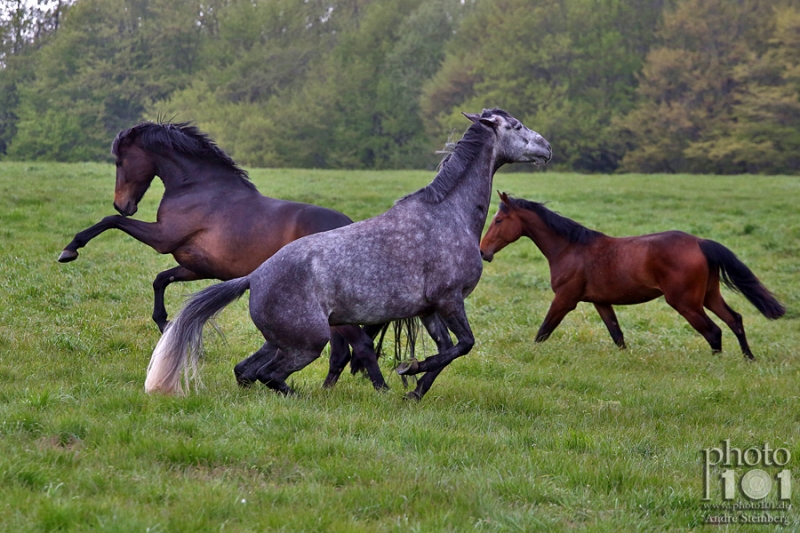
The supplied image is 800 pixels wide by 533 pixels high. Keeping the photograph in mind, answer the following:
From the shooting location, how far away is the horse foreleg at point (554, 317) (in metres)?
10.4

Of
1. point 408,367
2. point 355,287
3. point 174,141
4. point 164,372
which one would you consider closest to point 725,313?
point 408,367

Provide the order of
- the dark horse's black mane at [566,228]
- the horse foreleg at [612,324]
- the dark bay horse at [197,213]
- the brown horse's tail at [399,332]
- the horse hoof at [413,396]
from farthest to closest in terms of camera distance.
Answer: the dark horse's black mane at [566,228], the horse foreleg at [612,324], the dark bay horse at [197,213], the brown horse's tail at [399,332], the horse hoof at [413,396]

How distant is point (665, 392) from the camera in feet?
25.0

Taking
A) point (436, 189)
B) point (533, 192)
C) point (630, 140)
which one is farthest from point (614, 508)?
point (630, 140)

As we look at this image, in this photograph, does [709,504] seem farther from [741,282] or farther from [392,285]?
[741,282]

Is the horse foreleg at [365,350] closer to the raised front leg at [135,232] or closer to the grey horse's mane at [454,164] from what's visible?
the grey horse's mane at [454,164]

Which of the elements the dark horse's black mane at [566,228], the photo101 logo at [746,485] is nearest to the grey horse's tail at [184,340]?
the photo101 logo at [746,485]

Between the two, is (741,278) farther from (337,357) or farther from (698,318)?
(337,357)

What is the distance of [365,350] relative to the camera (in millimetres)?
6949

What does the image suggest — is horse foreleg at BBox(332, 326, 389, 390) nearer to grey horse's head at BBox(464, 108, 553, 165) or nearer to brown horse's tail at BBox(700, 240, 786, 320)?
grey horse's head at BBox(464, 108, 553, 165)

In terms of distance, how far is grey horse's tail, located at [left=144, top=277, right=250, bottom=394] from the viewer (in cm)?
596

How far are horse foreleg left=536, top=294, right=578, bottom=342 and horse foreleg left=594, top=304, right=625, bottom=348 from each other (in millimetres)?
484

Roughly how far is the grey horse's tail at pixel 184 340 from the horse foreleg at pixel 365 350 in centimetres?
114

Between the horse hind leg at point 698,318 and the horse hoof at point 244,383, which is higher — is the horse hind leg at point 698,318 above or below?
below
